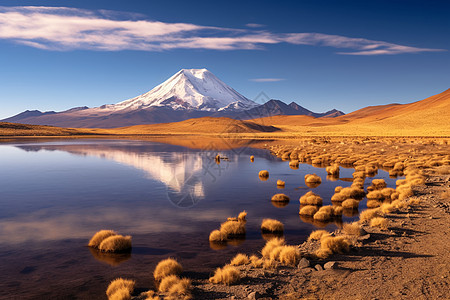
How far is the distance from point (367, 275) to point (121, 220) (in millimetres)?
11313

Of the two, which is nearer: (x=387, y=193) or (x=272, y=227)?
(x=272, y=227)

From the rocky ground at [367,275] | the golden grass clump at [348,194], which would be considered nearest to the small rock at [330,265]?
the rocky ground at [367,275]

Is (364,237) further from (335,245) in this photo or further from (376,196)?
(376,196)

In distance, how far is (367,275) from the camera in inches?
340

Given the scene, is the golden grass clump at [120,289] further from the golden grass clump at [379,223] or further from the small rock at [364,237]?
the golden grass clump at [379,223]

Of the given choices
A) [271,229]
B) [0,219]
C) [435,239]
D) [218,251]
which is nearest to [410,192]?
[435,239]

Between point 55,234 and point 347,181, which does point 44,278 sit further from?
point 347,181

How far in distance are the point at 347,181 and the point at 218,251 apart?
748 inches

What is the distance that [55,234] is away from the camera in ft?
45.0

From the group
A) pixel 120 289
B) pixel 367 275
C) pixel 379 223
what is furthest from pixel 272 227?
pixel 120 289

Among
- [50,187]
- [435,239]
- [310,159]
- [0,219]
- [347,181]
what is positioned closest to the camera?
[435,239]

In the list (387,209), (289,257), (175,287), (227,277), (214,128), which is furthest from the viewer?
(214,128)

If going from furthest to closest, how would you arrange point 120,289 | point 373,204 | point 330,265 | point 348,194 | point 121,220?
point 348,194 → point 373,204 → point 121,220 → point 330,265 → point 120,289

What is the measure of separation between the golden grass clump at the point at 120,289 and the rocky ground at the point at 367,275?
1618 mm
